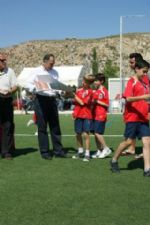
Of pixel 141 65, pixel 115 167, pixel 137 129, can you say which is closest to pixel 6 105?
pixel 115 167

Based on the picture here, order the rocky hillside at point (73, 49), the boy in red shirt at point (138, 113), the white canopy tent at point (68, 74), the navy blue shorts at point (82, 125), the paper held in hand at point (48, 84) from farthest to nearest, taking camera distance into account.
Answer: the rocky hillside at point (73, 49)
the white canopy tent at point (68, 74)
the navy blue shorts at point (82, 125)
the paper held in hand at point (48, 84)
the boy in red shirt at point (138, 113)

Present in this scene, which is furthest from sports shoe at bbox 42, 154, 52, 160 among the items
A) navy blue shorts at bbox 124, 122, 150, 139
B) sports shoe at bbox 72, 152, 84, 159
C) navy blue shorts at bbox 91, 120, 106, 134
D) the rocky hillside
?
the rocky hillside

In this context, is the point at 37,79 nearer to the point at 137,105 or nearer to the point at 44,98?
the point at 44,98

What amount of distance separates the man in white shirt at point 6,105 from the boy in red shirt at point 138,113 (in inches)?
103

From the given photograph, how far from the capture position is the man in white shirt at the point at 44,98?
9977mm

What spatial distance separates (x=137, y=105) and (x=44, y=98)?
2.43 metres

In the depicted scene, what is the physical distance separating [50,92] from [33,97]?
1.49ft

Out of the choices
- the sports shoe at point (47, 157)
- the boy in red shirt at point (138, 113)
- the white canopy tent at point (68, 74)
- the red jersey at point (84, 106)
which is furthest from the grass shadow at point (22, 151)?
the white canopy tent at point (68, 74)

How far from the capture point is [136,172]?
8461 mm

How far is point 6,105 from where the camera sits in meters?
10.1

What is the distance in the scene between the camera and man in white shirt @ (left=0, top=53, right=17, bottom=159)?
392 inches

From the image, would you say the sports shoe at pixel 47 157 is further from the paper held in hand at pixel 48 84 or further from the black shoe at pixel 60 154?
the paper held in hand at pixel 48 84

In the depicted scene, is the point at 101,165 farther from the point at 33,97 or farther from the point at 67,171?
the point at 33,97

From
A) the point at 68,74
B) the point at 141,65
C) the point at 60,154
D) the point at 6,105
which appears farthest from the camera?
the point at 68,74
